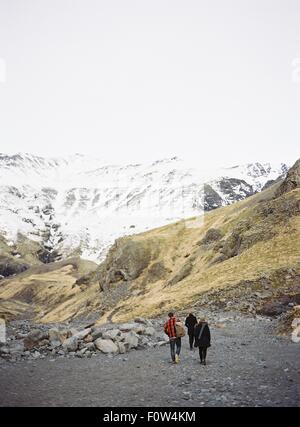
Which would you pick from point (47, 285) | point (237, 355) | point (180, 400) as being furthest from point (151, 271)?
point (47, 285)

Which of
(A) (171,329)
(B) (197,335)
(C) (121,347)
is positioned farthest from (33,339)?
(B) (197,335)

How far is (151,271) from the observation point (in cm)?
7144

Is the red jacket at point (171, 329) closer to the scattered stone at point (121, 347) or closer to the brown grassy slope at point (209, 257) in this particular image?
the scattered stone at point (121, 347)

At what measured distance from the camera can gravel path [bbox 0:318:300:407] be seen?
1331 cm

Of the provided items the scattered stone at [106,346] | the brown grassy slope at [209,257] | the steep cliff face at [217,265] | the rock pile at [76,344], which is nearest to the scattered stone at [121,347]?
the rock pile at [76,344]

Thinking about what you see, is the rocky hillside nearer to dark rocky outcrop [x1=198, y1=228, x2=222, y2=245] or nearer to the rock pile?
dark rocky outcrop [x1=198, y1=228, x2=222, y2=245]

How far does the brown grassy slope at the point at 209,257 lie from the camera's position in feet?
143

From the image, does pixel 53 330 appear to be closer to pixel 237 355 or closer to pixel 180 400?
pixel 237 355

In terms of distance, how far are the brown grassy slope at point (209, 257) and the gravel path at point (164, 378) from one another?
20.1 meters

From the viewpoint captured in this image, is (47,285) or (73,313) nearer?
(73,313)

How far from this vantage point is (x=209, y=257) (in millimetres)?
60000

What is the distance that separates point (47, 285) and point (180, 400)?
15165cm

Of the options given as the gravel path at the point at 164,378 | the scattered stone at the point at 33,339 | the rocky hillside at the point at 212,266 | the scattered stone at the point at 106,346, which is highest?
the rocky hillside at the point at 212,266

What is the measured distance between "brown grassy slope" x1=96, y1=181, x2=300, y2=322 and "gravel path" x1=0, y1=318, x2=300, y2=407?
2007 centimetres
